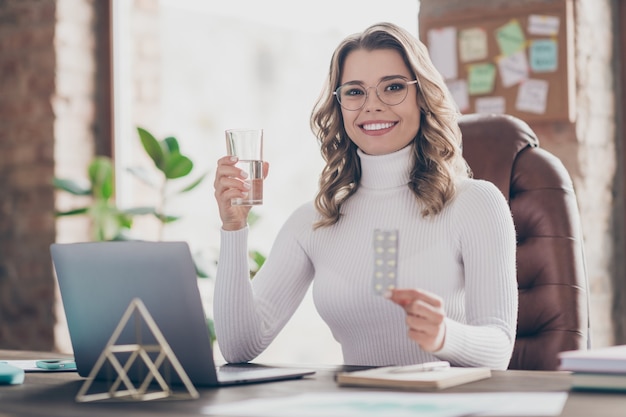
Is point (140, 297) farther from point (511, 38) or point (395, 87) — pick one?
point (511, 38)

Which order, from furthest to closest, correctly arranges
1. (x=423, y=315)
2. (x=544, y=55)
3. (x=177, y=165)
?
(x=177, y=165) < (x=544, y=55) < (x=423, y=315)

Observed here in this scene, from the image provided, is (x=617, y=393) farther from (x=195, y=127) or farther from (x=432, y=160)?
(x=195, y=127)

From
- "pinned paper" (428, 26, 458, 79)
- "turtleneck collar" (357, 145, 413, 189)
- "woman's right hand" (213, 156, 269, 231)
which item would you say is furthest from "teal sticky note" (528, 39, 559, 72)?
"woman's right hand" (213, 156, 269, 231)

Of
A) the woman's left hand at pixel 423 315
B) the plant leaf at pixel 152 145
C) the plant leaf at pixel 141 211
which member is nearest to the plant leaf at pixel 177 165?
the plant leaf at pixel 152 145

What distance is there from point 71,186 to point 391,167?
1507mm

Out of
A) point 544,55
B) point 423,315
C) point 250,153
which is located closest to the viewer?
point 423,315

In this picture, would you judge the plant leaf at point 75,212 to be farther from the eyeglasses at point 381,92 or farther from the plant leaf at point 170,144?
the eyeglasses at point 381,92

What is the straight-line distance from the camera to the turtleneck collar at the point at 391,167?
181cm

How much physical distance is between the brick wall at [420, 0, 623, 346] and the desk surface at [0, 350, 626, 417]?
5.22 feet

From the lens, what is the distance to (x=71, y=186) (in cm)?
297

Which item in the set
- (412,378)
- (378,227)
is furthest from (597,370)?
(378,227)

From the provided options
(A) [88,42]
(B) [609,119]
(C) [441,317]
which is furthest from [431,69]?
(A) [88,42]

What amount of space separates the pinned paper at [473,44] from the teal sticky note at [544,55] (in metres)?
0.16

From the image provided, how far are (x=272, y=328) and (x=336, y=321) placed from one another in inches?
5.0
